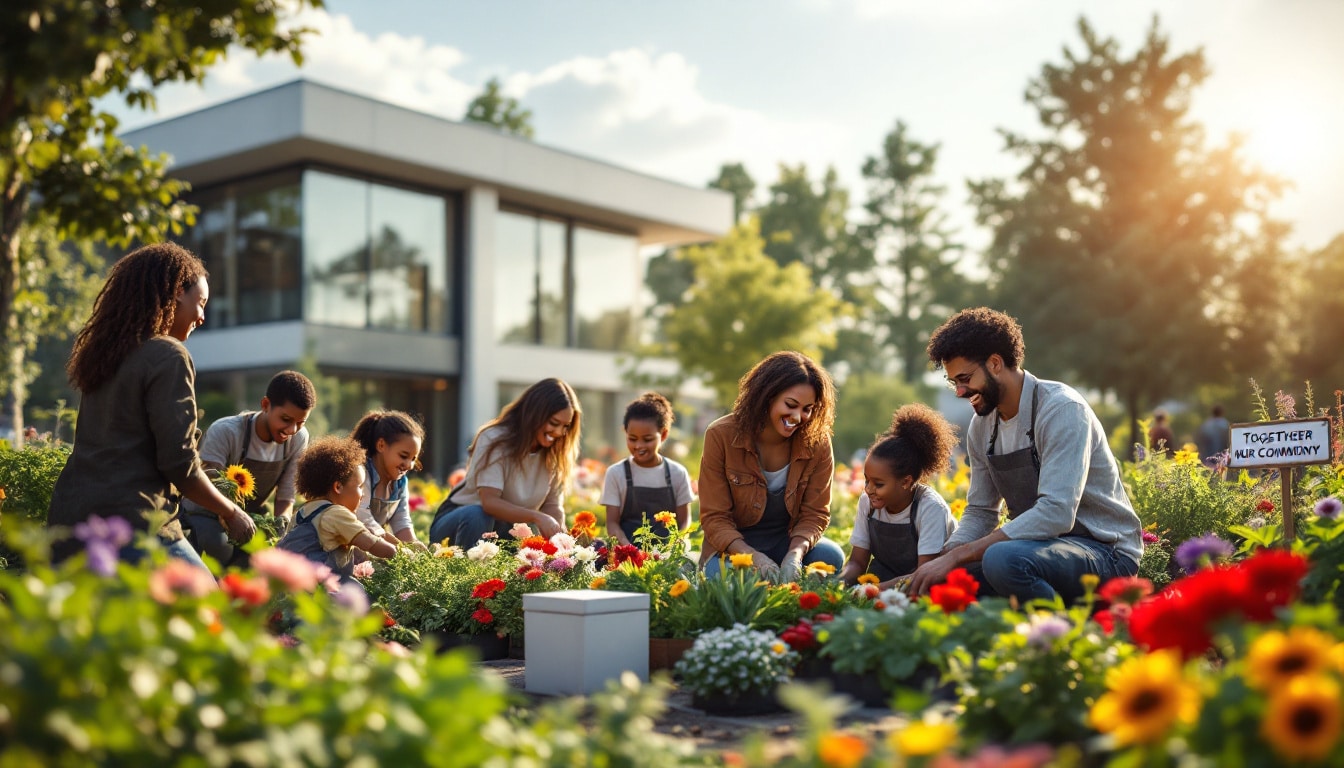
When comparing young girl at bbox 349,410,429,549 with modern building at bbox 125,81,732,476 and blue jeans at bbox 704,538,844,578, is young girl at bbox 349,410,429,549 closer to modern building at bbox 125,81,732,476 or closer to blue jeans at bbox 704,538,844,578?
blue jeans at bbox 704,538,844,578

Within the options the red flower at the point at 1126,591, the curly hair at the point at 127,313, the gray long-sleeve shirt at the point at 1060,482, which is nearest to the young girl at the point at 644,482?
the gray long-sleeve shirt at the point at 1060,482

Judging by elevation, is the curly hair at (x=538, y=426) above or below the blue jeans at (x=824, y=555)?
above

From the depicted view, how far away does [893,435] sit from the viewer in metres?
5.95

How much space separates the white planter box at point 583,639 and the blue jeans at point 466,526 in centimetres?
246

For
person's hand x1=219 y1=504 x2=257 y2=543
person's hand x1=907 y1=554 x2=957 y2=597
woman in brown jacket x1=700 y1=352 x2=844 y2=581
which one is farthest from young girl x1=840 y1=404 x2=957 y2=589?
person's hand x1=219 y1=504 x2=257 y2=543

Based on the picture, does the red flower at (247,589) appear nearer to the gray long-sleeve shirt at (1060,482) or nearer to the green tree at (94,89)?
the green tree at (94,89)

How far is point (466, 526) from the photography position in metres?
7.02

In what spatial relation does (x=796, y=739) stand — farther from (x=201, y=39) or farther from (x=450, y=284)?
(x=450, y=284)

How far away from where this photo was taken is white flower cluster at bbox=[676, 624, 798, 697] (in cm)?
400

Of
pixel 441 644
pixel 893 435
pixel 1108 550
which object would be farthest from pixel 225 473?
pixel 1108 550

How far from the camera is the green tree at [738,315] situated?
77.0ft

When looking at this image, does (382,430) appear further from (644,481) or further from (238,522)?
(238,522)

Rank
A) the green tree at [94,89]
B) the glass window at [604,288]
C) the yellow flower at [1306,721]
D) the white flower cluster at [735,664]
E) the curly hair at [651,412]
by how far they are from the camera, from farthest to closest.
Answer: the glass window at [604,288], the curly hair at [651,412], the white flower cluster at [735,664], the green tree at [94,89], the yellow flower at [1306,721]

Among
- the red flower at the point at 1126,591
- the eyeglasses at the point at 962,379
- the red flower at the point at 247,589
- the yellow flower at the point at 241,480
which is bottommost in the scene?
the red flower at the point at 1126,591
